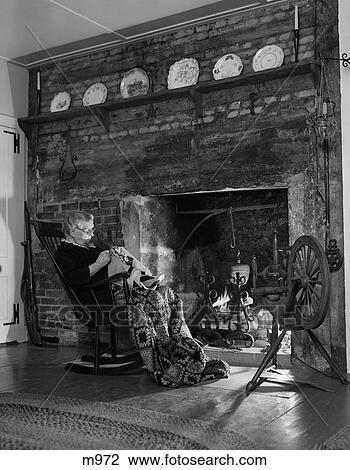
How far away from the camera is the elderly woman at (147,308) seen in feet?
12.8

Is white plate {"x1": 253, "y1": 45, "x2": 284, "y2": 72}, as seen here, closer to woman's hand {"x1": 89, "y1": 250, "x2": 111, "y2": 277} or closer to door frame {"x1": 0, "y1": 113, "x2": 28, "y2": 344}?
woman's hand {"x1": 89, "y1": 250, "x2": 111, "y2": 277}

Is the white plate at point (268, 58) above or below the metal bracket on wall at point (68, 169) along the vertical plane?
above

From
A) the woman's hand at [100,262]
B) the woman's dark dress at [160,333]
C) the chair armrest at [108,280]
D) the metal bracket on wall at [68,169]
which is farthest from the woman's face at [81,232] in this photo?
the metal bracket on wall at [68,169]

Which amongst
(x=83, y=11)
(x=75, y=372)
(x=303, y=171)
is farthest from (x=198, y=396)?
(x=83, y=11)

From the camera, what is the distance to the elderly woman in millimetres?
3891

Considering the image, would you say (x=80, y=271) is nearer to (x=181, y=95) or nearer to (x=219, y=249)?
(x=219, y=249)

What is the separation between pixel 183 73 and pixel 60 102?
1400mm

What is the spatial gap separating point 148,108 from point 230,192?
1.04m

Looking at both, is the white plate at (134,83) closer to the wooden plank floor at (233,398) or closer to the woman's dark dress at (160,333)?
the woman's dark dress at (160,333)

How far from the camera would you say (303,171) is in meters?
4.43

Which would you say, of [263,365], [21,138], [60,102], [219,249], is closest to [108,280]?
[263,365]

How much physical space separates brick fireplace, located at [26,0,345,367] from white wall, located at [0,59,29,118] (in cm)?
10

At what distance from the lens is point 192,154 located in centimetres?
496

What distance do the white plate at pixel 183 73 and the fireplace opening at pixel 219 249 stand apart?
991 millimetres
